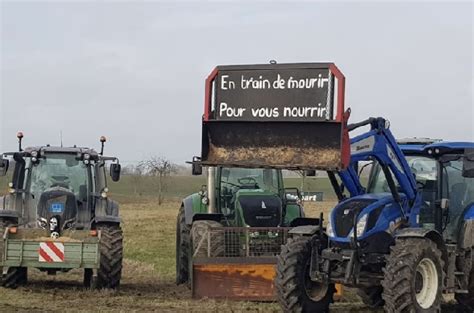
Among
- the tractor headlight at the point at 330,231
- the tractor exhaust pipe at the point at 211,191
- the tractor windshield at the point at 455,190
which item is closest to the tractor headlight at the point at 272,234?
the tractor exhaust pipe at the point at 211,191

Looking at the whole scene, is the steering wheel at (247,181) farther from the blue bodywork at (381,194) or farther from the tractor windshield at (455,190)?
the tractor windshield at (455,190)

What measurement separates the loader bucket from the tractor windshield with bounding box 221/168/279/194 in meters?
4.61

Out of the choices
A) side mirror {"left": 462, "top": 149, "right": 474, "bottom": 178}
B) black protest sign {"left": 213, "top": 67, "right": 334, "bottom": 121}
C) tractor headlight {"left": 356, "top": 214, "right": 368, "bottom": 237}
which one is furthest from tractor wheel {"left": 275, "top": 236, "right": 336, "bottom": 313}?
side mirror {"left": 462, "top": 149, "right": 474, "bottom": 178}

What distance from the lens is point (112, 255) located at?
12.9 meters

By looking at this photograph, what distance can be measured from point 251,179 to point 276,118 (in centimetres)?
510

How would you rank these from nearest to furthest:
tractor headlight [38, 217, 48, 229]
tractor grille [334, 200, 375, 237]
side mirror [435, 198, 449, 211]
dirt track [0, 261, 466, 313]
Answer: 1. tractor grille [334, 200, 375, 237]
2. side mirror [435, 198, 449, 211]
3. dirt track [0, 261, 466, 313]
4. tractor headlight [38, 217, 48, 229]

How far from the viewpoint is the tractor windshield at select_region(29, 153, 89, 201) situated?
1413 cm

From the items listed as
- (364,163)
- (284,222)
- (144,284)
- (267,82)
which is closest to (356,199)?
(364,163)

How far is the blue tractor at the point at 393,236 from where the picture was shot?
9.27 m

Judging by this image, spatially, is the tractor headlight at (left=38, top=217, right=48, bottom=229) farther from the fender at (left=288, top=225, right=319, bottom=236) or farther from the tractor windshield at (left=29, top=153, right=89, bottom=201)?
the fender at (left=288, top=225, right=319, bottom=236)

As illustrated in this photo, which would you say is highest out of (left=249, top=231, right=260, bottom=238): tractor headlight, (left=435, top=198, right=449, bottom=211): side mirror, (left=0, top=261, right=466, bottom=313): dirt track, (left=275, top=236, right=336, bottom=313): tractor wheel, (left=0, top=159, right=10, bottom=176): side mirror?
(left=0, top=159, right=10, bottom=176): side mirror

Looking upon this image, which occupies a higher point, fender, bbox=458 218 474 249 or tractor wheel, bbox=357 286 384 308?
fender, bbox=458 218 474 249

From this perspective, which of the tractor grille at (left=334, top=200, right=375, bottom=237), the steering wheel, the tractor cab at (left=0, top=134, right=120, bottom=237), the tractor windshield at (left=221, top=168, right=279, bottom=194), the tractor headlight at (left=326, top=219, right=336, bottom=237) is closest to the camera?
the tractor grille at (left=334, top=200, right=375, bottom=237)

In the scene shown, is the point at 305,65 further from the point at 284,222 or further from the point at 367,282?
the point at 284,222
